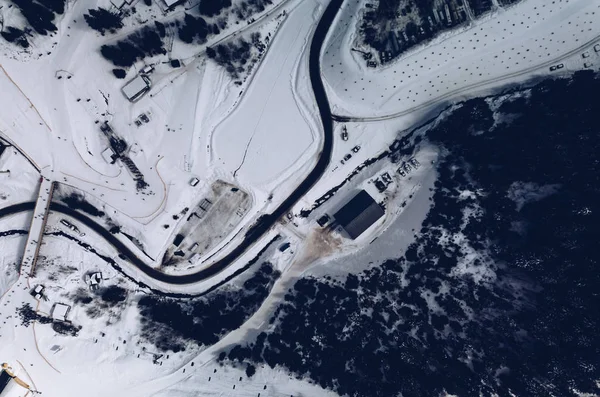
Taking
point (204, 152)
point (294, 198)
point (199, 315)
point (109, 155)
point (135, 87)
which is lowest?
point (199, 315)

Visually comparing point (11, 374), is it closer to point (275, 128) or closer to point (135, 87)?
point (135, 87)

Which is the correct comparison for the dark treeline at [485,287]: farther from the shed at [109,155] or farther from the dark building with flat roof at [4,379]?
the shed at [109,155]

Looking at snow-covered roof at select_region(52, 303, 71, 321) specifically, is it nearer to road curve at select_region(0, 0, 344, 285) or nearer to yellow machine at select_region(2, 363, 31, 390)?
yellow machine at select_region(2, 363, 31, 390)

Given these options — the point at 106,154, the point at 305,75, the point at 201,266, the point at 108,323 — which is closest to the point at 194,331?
the point at 201,266

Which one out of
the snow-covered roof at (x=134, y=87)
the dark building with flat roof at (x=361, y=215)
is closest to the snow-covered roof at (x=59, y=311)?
the snow-covered roof at (x=134, y=87)

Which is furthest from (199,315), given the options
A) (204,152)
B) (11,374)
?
(11,374)

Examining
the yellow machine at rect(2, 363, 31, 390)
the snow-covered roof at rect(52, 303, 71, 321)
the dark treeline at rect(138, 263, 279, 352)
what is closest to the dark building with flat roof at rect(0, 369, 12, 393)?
the yellow machine at rect(2, 363, 31, 390)
